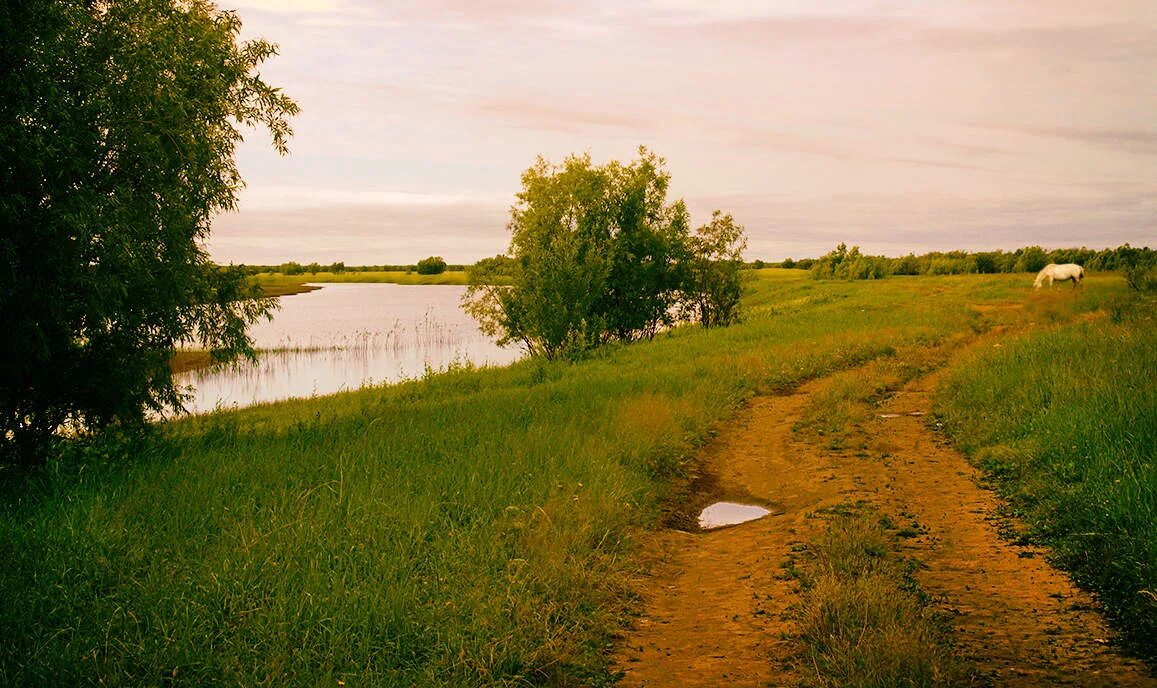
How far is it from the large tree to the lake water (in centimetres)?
550

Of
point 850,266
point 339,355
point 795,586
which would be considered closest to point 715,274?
point 339,355

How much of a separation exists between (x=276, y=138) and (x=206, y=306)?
2989 mm

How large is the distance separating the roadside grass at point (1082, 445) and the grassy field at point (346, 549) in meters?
3.52

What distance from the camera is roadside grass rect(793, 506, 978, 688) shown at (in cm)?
423

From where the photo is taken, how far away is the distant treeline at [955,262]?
53688 mm

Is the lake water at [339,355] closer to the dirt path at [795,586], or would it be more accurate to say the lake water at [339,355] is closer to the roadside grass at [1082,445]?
the dirt path at [795,586]

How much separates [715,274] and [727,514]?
2392 centimetres

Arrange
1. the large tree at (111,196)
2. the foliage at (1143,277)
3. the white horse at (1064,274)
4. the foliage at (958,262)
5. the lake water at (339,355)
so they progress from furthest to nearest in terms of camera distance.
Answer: the foliage at (958,262)
the white horse at (1064,274)
the lake water at (339,355)
the foliage at (1143,277)
the large tree at (111,196)

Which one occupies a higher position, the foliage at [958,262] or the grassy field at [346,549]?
the foliage at [958,262]

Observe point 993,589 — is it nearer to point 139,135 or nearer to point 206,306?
point 139,135

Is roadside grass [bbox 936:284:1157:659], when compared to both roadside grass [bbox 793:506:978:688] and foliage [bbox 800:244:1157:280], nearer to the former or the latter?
roadside grass [bbox 793:506:978:688]

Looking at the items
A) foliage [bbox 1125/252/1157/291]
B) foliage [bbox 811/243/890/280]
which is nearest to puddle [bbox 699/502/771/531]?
foliage [bbox 1125/252/1157/291]

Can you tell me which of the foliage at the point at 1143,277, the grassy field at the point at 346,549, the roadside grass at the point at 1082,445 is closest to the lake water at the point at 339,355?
the grassy field at the point at 346,549

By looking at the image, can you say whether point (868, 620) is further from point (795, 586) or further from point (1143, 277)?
point (1143, 277)
